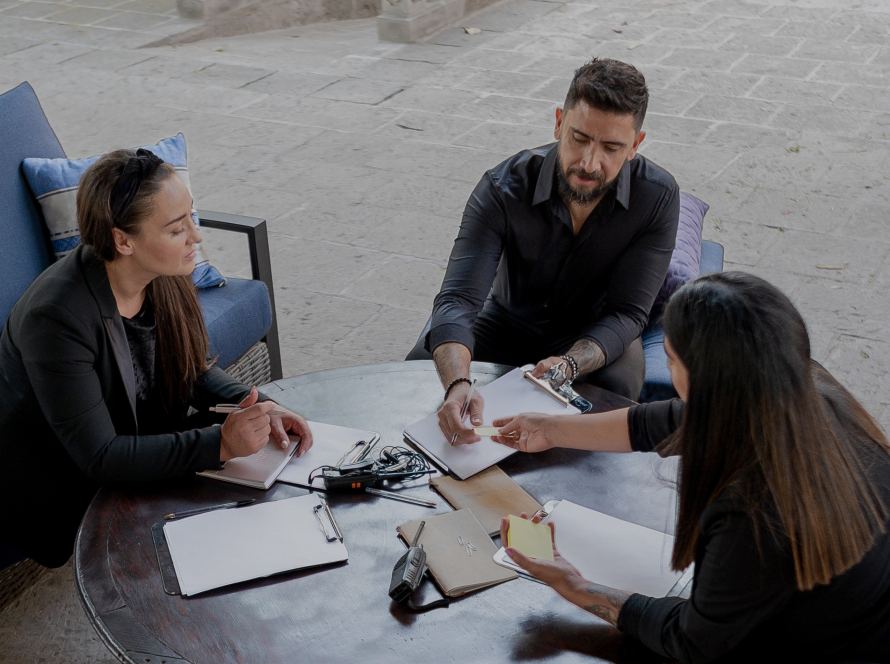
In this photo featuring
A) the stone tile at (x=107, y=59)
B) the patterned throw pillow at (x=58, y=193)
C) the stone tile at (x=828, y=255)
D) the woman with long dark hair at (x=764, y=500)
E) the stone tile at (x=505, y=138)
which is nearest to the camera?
the woman with long dark hair at (x=764, y=500)

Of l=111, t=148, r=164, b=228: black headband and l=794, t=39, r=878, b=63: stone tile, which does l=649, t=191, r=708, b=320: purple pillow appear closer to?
l=111, t=148, r=164, b=228: black headband

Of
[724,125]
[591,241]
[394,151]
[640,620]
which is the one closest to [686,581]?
[640,620]

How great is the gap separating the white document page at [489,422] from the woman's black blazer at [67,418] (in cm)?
44

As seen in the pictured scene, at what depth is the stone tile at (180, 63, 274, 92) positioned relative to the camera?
631cm

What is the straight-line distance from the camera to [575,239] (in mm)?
2537

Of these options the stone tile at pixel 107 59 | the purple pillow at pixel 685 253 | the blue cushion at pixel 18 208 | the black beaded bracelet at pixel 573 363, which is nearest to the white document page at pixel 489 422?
the black beaded bracelet at pixel 573 363

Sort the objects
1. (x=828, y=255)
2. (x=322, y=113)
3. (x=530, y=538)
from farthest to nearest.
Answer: (x=322, y=113), (x=828, y=255), (x=530, y=538)

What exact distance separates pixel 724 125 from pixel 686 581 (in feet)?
14.9

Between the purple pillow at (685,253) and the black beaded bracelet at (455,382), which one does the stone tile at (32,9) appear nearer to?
the purple pillow at (685,253)

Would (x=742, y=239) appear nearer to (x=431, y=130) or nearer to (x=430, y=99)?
(x=431, y=130)

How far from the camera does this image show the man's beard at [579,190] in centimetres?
239

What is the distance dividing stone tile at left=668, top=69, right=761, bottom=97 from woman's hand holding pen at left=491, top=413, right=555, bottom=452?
485 centimetres

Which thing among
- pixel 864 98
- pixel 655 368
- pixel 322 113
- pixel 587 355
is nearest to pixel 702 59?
pixel 864 98

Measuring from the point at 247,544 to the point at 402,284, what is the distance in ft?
7.95
